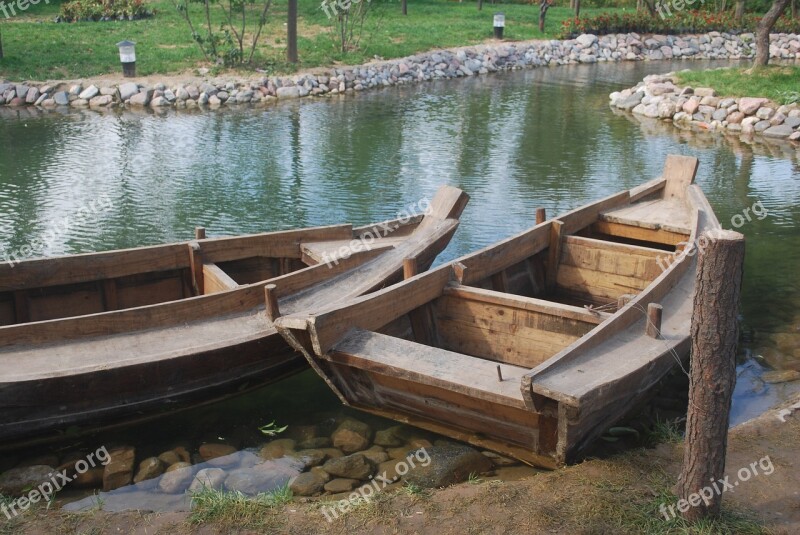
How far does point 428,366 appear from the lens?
19.8ft

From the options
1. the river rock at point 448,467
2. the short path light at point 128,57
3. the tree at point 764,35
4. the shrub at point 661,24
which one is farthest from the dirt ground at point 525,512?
the shrub at point 661,24

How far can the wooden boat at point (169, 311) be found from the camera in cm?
624

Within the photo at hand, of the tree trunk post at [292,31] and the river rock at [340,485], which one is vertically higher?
the tree trunk post at [292,31]

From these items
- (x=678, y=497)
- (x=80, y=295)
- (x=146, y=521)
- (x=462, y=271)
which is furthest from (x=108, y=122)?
(x=678, y=497)

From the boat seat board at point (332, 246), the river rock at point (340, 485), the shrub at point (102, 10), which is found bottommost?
the river rock at point (340, 485)

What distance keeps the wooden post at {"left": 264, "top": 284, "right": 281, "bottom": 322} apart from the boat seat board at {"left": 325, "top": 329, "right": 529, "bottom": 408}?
27.5 inches

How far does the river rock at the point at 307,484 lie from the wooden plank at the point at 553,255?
3985 millimetres

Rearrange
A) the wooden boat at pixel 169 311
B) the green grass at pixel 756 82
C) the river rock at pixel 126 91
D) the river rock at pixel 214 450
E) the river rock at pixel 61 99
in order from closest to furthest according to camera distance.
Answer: the wooden boat at pixel 169 311 < the river rock at pixel 214 450 < the green grass at pixel 756 82 < the river rock at pixel 61 99 < the river rock at pixel 126 91

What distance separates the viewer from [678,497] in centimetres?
500

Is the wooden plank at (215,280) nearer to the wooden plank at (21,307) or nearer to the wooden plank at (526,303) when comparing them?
the wooden plank at (21,307)

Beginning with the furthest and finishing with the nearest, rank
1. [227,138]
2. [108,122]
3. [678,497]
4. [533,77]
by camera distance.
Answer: [533,77] < [108,122] < [227,138] < [678,497]

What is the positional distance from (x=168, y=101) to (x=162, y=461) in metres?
15.7

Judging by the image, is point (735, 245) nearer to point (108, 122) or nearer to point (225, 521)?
point (225, 521)

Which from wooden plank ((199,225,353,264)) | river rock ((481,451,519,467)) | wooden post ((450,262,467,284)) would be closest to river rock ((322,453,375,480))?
river rock ((481,451,519,467))
